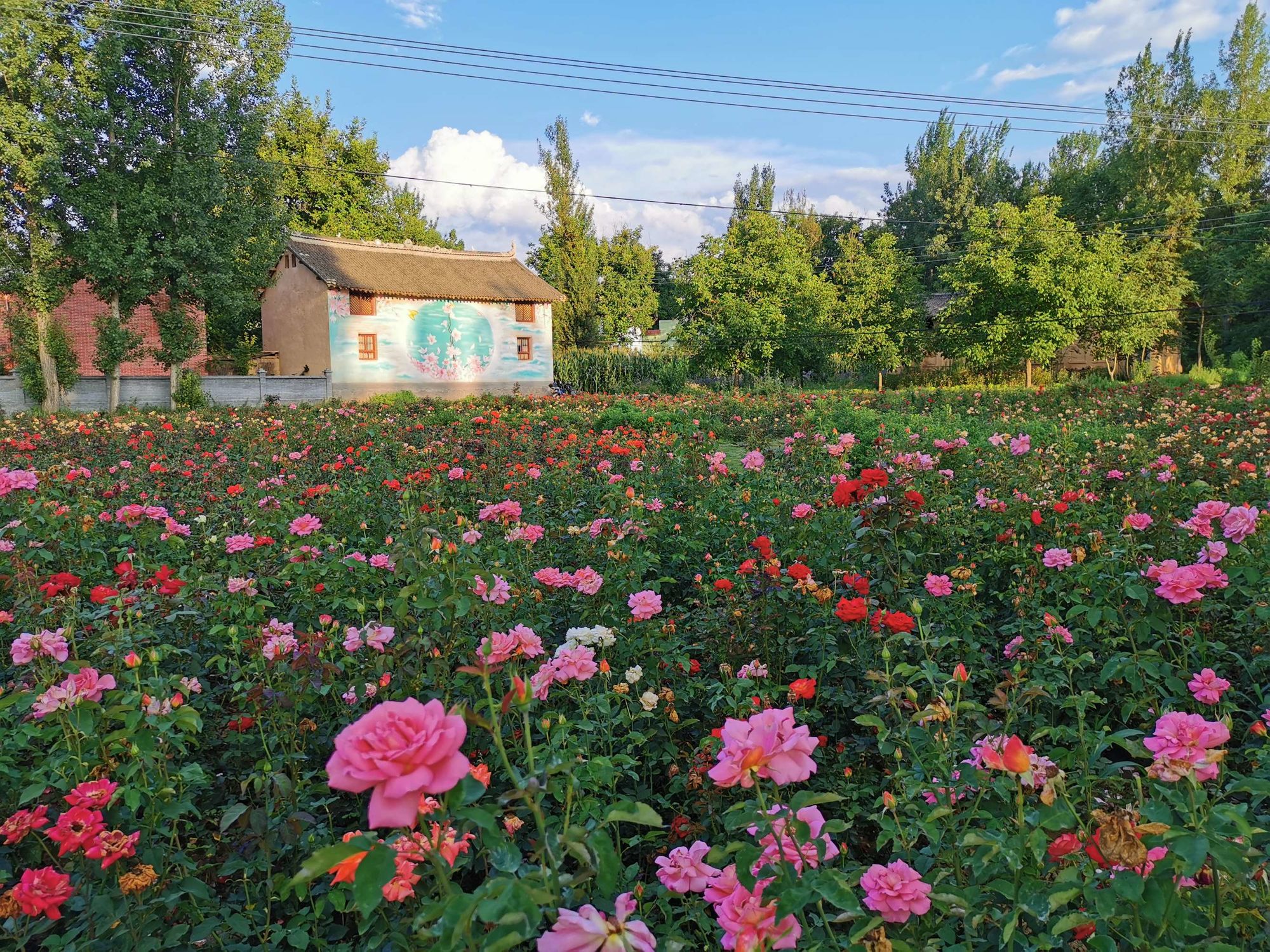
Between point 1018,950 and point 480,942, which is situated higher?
point 480,942

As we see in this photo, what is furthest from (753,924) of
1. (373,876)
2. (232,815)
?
(232,815)

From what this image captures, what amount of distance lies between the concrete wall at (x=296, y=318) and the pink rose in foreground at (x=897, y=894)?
24.7 metres

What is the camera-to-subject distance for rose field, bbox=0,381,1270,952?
0.98 m

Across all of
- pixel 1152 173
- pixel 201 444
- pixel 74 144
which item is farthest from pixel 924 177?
pixel 201 444

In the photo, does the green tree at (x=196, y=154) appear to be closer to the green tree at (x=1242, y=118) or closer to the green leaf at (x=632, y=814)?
the green leaf at (x=632, y=814)

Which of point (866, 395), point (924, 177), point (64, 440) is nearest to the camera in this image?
point (64, 440)

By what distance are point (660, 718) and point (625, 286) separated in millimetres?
40842

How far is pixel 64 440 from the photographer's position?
25.4 ft

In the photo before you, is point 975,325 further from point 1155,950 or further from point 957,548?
point 1155,950

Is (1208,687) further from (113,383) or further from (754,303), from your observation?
(754,303)

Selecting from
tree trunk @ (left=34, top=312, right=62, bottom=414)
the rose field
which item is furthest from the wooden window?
the rose field

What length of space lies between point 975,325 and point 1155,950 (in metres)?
28.2

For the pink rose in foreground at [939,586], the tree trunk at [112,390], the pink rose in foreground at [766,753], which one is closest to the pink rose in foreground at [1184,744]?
the pink rose in foreground at [766,753]

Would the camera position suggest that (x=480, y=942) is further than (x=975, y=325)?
No
